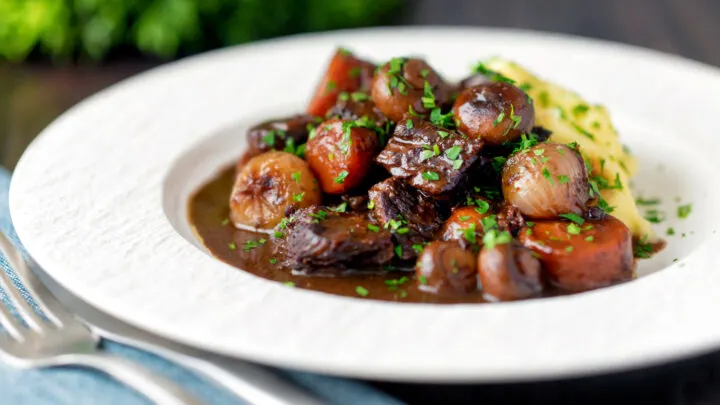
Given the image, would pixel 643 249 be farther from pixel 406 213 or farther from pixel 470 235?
pixel 406 213

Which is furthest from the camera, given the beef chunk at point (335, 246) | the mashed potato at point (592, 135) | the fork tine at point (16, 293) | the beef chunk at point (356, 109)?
the beef chunk at point (356, 109)

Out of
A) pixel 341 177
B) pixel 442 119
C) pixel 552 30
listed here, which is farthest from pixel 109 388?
pixel 552 30

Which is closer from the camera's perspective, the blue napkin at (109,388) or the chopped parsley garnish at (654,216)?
the blue napkin at (109,388)

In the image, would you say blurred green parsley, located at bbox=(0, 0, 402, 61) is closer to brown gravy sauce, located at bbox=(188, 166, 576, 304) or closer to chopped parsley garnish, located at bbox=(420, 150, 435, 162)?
brown gravy sauce, located at bbox=(188, 166, 576, 304)

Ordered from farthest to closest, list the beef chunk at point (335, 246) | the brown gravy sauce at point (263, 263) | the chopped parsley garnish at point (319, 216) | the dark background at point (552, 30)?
the chopped parsley garnish at point (319, 216)
the beef chunk at point (335, 246)
the brown gravy sauce at point (263, 263)
the dark background at point (552, 30)

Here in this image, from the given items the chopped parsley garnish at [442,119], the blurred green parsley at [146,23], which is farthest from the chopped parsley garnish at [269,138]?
the blurred green parsley at [146,23]

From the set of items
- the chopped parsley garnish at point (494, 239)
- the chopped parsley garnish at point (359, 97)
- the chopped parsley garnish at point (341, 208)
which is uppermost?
the chopped parsley garnish at point (359, 97)

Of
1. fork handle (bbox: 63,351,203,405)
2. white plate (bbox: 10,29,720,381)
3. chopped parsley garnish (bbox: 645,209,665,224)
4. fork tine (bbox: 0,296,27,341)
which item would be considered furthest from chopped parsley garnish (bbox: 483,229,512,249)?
fork tine (bbox: 0,296,27,341)

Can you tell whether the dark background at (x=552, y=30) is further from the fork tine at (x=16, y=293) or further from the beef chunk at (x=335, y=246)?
the fork tine at (x=16, y=293)

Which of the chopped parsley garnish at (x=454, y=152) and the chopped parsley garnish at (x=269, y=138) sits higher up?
the chopped parsley garnish at (x=454, y=152)
